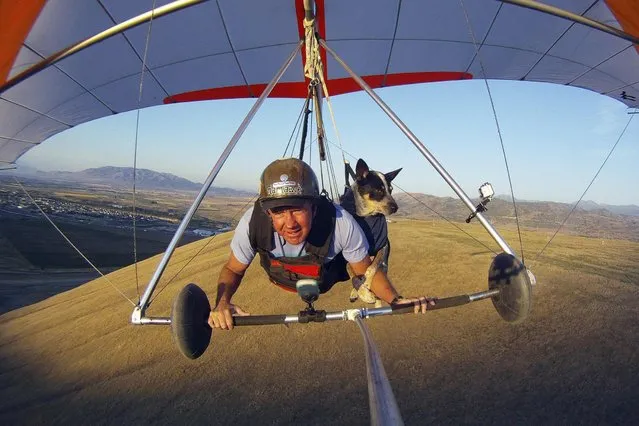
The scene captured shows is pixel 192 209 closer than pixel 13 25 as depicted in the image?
Yes

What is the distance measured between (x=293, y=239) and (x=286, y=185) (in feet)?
1.59

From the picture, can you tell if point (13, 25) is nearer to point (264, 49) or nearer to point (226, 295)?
point (264, 49)

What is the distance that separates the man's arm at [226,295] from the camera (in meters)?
2.53

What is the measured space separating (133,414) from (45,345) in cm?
547

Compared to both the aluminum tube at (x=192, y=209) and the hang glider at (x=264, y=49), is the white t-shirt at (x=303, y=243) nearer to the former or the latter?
the aluminum tube at (x=192, y=209)

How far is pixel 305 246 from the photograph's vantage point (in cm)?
302

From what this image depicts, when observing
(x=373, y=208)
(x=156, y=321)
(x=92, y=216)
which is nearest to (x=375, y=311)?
(x=156, y=321)

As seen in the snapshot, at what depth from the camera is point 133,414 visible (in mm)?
5793

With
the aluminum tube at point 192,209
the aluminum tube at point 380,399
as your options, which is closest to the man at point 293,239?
the aluminum tube at point 192,209

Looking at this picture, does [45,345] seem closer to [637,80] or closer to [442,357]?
[442,357]

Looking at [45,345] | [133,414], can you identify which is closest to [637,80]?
[133,414]

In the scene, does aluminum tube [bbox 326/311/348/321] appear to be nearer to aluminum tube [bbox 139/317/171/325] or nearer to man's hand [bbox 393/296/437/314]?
man's hand [bbox 393/296/437/314]

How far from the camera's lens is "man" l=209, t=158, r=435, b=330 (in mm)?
2693

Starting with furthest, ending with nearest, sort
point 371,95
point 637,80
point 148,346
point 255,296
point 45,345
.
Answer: point 45,345 → point 255,296 → point 148,346 → point 637,80 → point 371,95
